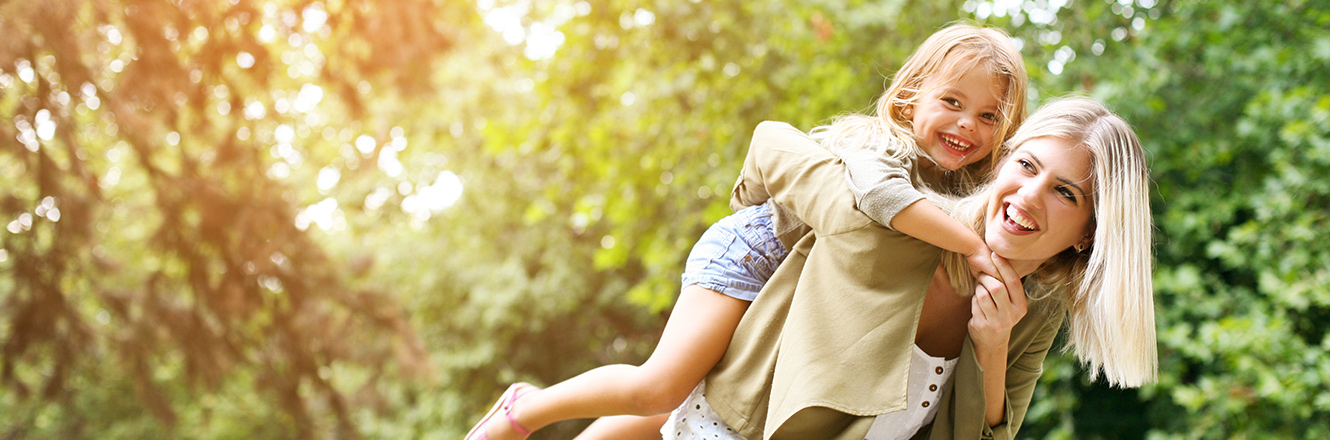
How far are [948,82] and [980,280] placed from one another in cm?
44

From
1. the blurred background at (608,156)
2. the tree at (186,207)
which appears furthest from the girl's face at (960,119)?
the tree at (186,207)

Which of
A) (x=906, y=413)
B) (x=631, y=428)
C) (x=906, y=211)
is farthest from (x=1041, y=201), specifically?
(x=631, y=428)

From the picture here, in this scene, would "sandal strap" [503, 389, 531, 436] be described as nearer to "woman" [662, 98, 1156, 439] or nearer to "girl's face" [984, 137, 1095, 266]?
"woman" [662, 98, 1156, 439]

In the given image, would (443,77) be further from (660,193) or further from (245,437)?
(245,437)

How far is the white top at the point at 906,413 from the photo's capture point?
1.77 meters

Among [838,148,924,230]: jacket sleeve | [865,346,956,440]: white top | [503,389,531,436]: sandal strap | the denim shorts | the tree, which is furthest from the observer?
the tree

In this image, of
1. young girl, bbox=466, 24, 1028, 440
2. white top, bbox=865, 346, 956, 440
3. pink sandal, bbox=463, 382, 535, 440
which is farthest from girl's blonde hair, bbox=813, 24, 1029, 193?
pink sandal, bbox=463, 382, 535, 440

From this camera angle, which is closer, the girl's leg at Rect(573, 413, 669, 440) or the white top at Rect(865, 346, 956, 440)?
the white top at Rect(865, 346, 956, 440)

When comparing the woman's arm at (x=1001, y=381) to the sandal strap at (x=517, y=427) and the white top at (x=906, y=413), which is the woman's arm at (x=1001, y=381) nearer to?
the white top at (x=906, y=413)

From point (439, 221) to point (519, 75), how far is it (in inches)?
65.3

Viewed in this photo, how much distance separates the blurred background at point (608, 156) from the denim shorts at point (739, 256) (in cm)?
154

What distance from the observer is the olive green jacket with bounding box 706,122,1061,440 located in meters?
1.57

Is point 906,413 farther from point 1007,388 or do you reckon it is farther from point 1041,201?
point 1041,201

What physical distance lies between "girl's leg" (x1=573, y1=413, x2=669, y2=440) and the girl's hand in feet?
2.62
